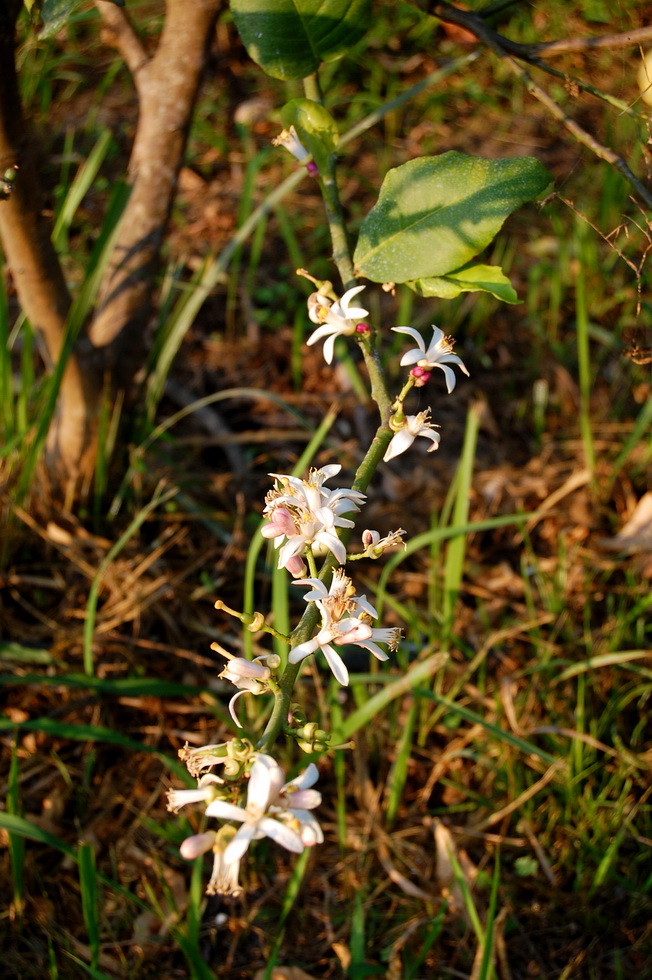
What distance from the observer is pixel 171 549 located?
211cm

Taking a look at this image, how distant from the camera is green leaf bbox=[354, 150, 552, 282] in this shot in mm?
995

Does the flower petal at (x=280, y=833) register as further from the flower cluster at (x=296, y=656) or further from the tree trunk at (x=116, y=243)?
the tree trunk at (x=116, y=243)

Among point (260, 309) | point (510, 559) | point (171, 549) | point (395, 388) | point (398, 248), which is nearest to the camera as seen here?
point (398, 248)

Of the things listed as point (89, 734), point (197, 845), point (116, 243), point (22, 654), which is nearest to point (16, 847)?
point (89, 734)

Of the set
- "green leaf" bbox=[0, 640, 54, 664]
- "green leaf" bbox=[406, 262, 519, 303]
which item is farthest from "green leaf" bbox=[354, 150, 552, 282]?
"green leaf" bbox=[0, 640, 54, 664]

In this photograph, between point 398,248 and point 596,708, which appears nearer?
point 398,248

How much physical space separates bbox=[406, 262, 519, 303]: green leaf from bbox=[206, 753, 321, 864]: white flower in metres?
0.56

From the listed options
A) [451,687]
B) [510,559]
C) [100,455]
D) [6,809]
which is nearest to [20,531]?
[100,455]

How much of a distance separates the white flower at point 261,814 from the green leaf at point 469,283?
1.83 feet

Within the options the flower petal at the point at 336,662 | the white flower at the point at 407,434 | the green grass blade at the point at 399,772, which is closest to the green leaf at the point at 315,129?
the white flower at the point at 407,434

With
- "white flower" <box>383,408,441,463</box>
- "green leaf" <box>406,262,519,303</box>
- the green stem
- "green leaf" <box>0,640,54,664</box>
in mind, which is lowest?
"green leaf" <box>0,640,54,664</box>

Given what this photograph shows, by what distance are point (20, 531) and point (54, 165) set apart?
1639 millimetres

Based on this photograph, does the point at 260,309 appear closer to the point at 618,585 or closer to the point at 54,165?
the point at 54,165

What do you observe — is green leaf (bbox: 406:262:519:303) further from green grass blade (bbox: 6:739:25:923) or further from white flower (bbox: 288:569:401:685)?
green grass blade (bbox: 6:739:25:923)
